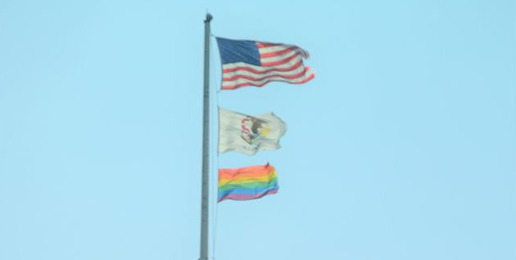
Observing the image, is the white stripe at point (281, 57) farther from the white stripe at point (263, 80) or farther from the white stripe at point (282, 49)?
the white stripe at point (263, 80)

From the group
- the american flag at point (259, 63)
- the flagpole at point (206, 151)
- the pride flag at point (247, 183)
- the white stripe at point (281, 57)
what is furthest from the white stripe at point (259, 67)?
the pride flag at point (247, 183)

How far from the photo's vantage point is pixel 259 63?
731 inches

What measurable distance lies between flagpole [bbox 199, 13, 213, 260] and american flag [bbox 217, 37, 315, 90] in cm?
135

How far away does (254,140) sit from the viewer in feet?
56.4

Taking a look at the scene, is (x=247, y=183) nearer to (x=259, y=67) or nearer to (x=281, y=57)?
(x=259, y=67)

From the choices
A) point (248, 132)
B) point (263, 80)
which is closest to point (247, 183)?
point (248, 132)

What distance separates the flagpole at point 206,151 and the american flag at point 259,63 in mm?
1348

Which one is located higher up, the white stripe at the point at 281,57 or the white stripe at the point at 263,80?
the white stripe at the point at 281,57

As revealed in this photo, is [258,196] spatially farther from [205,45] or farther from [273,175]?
[205,45]

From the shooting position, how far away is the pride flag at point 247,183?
1686cm

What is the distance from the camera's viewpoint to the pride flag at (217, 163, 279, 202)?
16859 millimetres

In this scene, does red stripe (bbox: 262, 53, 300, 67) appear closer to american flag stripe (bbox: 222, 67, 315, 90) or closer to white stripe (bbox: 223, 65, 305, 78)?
white stripe (bbox: 223, 65, 305, 78)

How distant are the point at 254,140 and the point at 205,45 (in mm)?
2752

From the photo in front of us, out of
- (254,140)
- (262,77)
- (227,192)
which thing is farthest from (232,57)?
(227,192)
